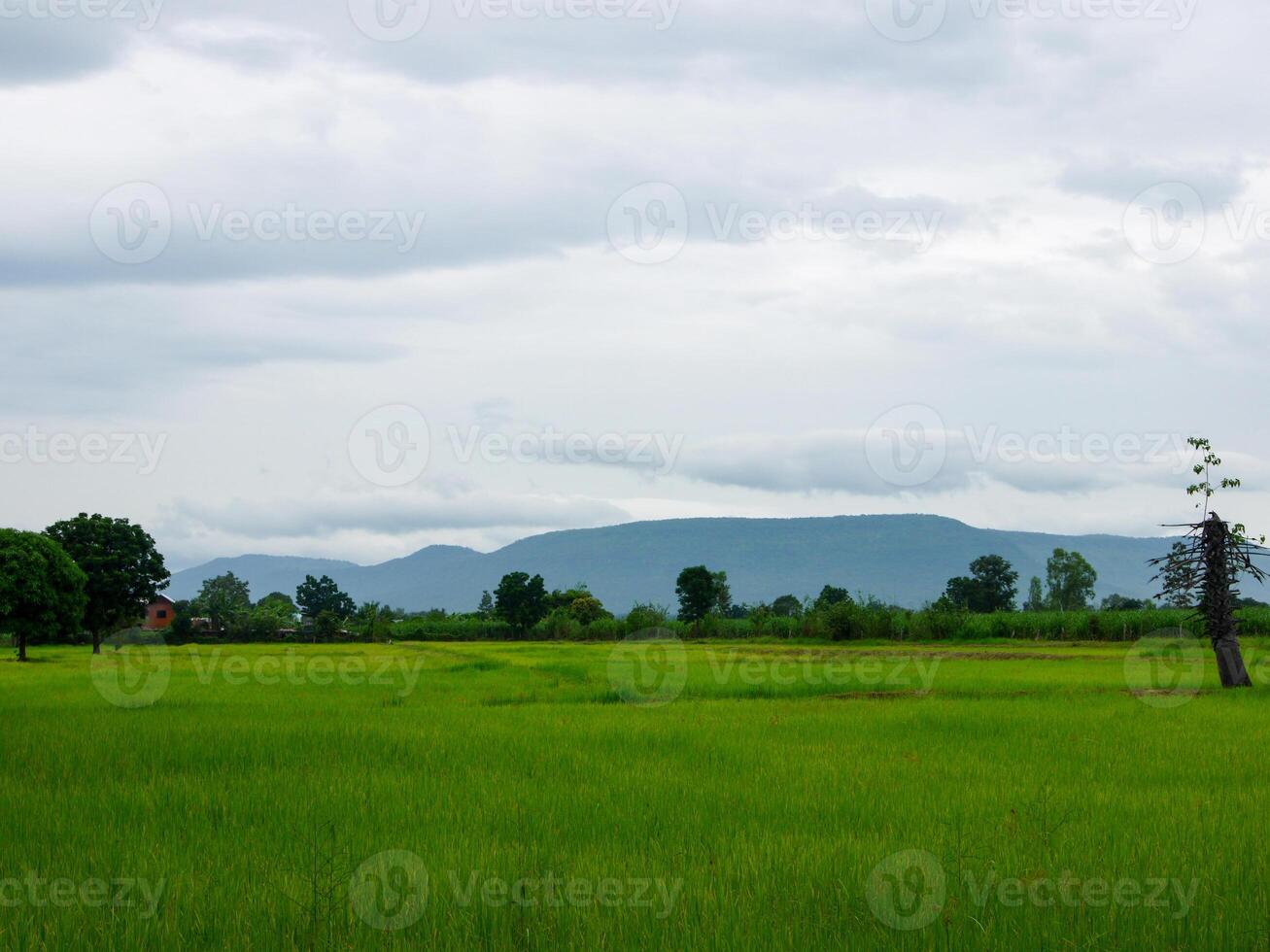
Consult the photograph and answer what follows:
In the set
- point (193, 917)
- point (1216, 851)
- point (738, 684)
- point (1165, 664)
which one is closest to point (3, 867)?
point (193, 917)

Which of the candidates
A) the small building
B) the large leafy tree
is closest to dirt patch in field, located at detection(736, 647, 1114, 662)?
the large leafy tree

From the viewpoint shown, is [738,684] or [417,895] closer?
[417,895]

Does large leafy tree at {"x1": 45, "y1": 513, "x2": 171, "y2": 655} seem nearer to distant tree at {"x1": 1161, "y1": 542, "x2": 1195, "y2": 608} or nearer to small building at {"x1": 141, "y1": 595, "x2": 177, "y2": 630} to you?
small building at {"x1": 141, "y1": 595, "x2": 177, "y2": 630}

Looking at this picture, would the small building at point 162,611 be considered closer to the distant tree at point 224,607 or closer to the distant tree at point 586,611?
the distant tree at point 224,607

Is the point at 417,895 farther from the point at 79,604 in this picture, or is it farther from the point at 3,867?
the point at 79,604

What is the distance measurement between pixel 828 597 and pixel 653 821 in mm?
74135

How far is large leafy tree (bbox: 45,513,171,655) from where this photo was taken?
54312 millimetres

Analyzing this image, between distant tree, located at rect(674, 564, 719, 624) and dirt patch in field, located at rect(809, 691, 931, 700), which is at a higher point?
distant tree, located at rect(674, 564, 719, 624)

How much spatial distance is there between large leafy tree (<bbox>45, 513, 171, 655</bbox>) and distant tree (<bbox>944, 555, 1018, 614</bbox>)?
6290cm

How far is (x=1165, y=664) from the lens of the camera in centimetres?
3039

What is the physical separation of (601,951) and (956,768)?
689 cm

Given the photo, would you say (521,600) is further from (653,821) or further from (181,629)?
(653,821)

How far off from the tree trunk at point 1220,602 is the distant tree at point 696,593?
6433cm

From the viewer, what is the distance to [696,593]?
8788 centimetres
